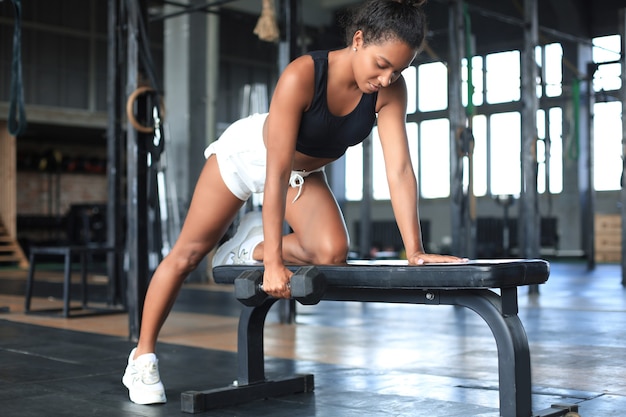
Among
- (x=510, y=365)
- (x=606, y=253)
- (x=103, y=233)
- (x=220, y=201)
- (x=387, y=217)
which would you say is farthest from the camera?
(x=387, y=217)

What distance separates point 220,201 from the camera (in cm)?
226

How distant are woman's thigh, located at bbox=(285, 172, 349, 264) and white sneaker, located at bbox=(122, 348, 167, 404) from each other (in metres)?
0.55

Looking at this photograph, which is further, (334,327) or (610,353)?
(334,327)

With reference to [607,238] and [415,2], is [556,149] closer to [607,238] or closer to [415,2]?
[607,238]

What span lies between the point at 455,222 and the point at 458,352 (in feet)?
7.50

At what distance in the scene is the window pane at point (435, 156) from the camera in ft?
48.3

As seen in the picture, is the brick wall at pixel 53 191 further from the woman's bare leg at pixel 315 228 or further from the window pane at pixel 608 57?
the woman's bare leg at pixel 315 228

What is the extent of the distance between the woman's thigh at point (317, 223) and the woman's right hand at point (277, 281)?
0.27 m

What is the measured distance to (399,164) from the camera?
7.00 ft

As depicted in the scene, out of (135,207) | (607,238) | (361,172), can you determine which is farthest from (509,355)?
(361,172)

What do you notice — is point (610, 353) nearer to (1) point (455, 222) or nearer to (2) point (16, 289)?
(1) point (455, 222)

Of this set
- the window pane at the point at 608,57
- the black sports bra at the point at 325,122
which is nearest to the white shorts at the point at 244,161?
the black sports bra at the point at 325,122

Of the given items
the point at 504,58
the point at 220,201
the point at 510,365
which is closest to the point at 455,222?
the point at 220,201

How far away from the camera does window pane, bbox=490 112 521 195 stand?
13.9m
